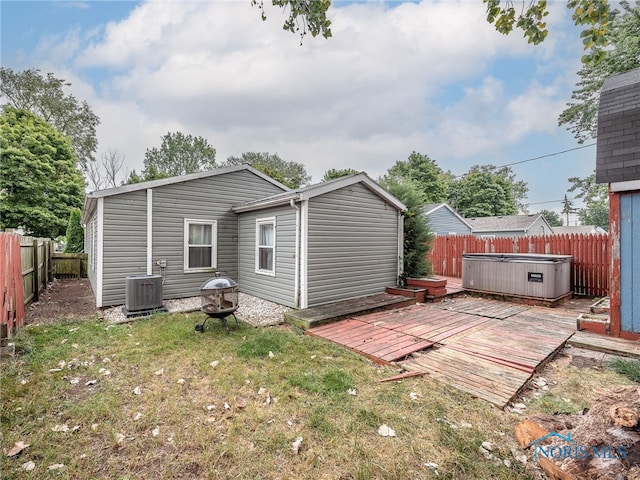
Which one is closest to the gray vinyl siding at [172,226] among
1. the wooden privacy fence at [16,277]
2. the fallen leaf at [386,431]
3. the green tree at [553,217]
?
the wooden privacy fence at [16,277]

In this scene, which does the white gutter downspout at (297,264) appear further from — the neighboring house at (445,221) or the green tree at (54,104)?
the green tree at (54,104)

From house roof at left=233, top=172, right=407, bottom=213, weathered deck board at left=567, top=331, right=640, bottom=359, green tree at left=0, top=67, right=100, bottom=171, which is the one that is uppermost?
green tree at left=0, top=67, right=100, bottom=171

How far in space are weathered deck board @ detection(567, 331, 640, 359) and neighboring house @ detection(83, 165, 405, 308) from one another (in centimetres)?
410

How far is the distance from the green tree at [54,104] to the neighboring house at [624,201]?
84.7 ft

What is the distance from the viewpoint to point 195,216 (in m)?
7.80

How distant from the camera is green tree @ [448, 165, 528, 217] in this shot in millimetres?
29859

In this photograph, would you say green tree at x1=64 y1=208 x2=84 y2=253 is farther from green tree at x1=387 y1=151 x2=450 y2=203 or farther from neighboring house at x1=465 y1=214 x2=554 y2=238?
green tree at x1=387 y1=151 x2=450 y2=203

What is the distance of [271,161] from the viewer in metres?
36.4

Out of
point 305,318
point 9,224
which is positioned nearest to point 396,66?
point 305,318

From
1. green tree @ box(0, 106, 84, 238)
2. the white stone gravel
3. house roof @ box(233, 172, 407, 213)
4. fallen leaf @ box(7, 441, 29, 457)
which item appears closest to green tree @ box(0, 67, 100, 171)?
green tree @ box(0, 106, 84, 238)

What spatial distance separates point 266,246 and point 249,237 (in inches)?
37.1

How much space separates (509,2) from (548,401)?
3.70m

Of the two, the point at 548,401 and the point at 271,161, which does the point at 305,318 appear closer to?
the point at 548,401

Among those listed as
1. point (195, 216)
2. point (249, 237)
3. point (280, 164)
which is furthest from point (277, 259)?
point (280, 164)
